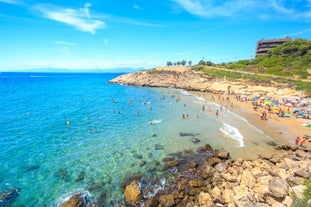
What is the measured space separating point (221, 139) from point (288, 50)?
82.3 metres

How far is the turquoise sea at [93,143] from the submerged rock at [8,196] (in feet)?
1.29

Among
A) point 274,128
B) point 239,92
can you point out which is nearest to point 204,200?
point 274,128

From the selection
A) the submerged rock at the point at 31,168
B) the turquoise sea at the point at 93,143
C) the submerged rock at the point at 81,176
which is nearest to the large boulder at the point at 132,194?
the turquoise sea at the point at 93,143

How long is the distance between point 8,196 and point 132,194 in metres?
9.13

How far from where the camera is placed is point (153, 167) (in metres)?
17.8

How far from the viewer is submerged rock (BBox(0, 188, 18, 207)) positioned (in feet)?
43.8

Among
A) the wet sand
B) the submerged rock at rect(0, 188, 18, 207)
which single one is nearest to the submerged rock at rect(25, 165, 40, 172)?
the submerged rock at rect(0, 188, 18, 207)

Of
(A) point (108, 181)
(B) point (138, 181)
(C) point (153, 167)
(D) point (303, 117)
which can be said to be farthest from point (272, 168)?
(D) point (303, 117)

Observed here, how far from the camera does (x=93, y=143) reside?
915 inches

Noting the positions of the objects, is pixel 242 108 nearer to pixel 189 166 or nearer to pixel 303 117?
pixel 303 117

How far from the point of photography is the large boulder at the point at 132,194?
1323 cm

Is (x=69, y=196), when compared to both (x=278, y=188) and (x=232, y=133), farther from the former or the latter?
(x=232, y=133)

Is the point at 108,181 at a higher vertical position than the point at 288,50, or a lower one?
lower

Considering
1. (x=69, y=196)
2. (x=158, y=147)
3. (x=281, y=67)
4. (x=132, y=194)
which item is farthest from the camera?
(x=281, y=67)
